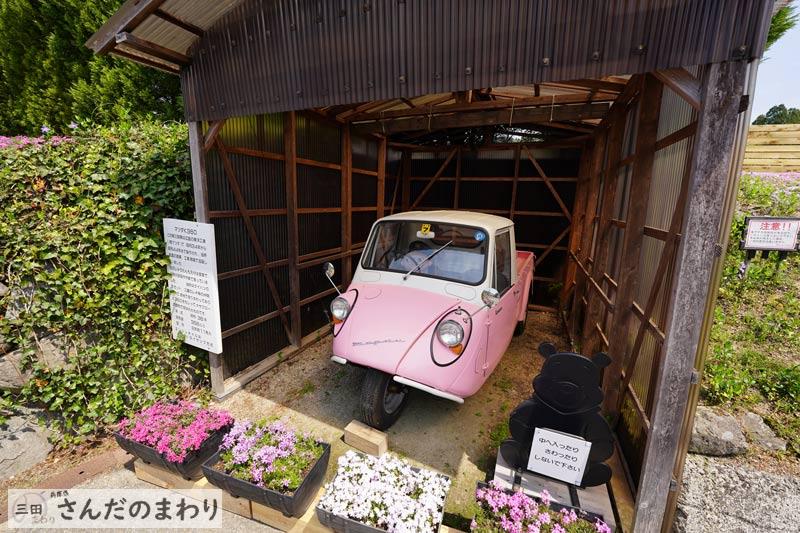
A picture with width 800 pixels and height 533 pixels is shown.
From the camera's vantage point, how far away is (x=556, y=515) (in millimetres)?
1987

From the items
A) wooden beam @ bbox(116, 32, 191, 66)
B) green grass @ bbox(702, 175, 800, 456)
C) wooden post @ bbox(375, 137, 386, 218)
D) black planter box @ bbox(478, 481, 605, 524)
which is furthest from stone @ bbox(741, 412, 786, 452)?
wooden beam @ bbox(116, 32, 191, 66)

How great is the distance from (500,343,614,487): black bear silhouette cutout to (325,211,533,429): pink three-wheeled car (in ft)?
2.21

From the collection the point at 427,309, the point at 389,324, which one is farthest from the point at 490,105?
the point at 389,324

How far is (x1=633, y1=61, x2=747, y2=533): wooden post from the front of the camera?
1.66 m

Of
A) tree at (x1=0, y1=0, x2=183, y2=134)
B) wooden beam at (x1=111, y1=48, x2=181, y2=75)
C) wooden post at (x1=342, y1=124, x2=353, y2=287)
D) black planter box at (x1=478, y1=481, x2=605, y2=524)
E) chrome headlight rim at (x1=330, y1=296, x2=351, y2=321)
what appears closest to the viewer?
black planter box at (x1=478, y1=481, x2=605, y2=524)

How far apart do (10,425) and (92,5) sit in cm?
1029

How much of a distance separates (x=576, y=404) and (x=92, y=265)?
13.6 ft

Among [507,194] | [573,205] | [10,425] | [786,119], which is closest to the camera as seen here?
[10,425]

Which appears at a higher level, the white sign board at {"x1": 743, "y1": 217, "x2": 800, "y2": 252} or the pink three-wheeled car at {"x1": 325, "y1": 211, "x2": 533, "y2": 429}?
the white sign board at {"x1": 743, "y1": 217, "x2": 800, "y2": 252}

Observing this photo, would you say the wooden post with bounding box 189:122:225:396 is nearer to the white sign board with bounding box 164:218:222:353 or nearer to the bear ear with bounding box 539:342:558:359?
the white sign board with bounding box 164:218:222:353

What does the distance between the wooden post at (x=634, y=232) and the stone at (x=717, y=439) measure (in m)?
0.59

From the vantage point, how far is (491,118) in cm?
491

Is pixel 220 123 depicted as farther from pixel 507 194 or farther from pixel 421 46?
pixel 507 194

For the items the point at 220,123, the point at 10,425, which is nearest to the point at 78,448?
the point at 10,425
